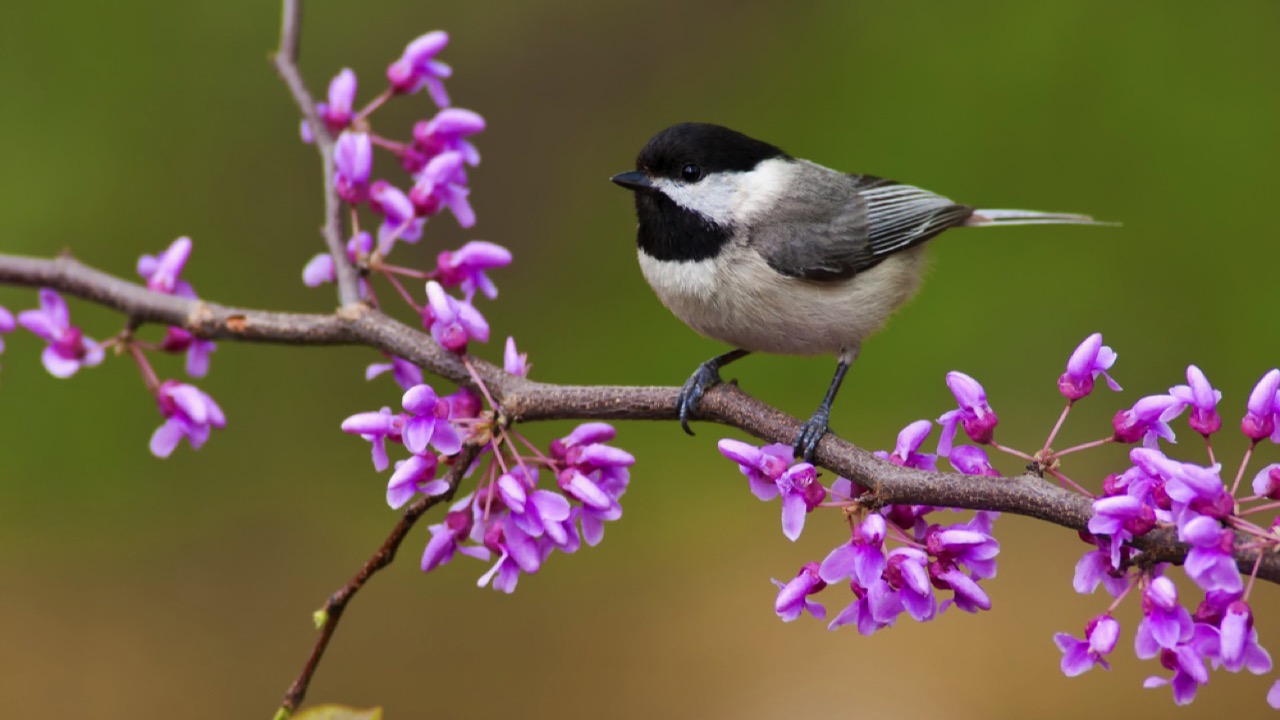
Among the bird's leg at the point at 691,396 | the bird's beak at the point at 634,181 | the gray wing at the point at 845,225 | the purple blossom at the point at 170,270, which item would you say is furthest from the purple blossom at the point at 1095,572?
the purple blossom at the point at 170,270

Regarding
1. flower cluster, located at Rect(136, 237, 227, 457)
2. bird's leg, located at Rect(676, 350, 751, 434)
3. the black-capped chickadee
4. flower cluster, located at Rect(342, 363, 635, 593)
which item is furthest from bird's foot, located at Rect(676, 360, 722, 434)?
flower cluster, located at Rect(136, 237, 227, 457)

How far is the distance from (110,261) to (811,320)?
2930 mm

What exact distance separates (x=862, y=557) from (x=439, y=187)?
0.96m

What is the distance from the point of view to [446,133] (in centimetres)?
221

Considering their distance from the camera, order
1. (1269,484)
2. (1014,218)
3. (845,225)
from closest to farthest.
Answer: (1269,484) < (845,225) < (1014,218)

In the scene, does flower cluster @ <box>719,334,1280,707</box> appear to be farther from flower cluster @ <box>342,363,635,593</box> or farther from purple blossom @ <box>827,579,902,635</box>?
flower cluster @ <box>342,363,635,593</box>

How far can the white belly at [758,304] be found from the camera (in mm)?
2449

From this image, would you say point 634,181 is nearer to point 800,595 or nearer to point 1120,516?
point 800,595

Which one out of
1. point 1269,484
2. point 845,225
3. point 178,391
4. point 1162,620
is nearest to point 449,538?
point 178,391

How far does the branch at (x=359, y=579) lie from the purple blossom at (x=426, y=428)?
0.04m

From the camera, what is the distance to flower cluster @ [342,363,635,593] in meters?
1.74

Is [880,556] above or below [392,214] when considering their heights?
below

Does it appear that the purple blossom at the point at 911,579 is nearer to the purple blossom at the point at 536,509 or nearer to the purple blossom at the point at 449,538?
the purple blossom at the point at 536,509

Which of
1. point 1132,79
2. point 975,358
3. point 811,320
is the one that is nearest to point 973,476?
point 811,320
